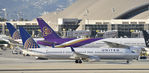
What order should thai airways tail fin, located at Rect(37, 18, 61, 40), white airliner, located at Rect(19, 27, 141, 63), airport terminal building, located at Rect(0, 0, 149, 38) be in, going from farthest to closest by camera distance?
1. airport terminal building, located at Rect(0, 0, 149, 38)
2. thai airways tail fin, located at Rect(37, 18, 61, 40)
3. white airliner, located at Rect(19, 27, 141, 63)

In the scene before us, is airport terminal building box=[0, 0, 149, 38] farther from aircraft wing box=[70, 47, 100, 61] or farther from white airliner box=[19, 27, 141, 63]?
aircraft wing box=[70, 47, 100, 61]

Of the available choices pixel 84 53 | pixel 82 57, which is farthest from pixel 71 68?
pixel 84 53

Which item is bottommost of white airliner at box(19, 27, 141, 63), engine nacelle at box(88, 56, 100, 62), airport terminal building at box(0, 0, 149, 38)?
engine nacelle at box(88, 56, 100, 62)

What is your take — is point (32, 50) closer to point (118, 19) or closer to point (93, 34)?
point (93, 34)

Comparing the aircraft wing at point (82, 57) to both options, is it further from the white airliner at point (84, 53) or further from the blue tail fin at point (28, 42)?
the blue tail fin at point (28, 42)

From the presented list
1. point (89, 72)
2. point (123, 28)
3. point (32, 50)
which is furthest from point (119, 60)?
point (123, 28)

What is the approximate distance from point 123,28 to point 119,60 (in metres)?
90.2

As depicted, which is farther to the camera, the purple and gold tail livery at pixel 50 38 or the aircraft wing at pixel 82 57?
the purple and gold tail livery at pixel 50 38

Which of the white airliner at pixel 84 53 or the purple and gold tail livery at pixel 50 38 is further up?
the purple and gold tail livery at pixel 50 38

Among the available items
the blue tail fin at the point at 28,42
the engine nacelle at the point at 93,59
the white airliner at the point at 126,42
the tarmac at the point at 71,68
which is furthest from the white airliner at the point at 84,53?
the white airliner at the point at 126,42

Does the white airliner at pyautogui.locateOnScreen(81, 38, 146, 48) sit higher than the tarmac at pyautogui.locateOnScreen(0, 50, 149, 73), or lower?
higher

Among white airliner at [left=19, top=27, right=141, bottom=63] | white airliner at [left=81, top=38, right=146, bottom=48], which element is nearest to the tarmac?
white airliner at [left=19, top=27, right=141, bottom=63]

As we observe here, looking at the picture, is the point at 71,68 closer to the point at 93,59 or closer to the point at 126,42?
the point at 93,59

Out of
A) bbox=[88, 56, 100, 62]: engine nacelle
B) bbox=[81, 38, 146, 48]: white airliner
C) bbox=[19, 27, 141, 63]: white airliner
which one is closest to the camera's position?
bbox=[88, 56, 100, 62]: engine nacelle
